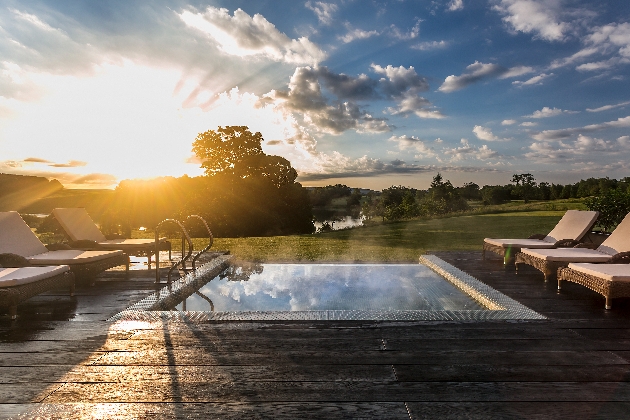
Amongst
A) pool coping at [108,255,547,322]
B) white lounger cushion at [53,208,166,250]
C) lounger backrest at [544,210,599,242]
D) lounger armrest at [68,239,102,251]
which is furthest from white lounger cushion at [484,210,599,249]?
lounger armrest at [68,239,102,251]

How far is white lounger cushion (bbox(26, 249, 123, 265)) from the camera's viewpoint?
5.51 m

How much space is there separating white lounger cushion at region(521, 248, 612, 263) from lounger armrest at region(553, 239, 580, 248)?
11.0 inches

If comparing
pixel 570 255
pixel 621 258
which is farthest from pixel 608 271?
pixel 570 255

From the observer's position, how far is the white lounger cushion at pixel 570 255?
5.59m

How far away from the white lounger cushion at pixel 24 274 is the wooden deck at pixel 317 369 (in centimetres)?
36

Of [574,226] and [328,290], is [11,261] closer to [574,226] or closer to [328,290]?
[328,290]

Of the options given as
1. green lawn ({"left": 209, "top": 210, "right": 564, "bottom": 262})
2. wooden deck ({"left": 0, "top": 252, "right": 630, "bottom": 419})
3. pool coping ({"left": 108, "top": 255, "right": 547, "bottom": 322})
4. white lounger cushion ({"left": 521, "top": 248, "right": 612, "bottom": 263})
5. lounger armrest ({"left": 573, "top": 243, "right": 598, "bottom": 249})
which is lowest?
green lawn ({"left": 209, "top": 210, "right": 564, "bottom": 262})

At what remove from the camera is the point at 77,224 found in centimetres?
706

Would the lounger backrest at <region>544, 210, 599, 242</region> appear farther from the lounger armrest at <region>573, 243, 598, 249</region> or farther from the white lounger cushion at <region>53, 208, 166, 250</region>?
the white lounger cushion at <region>53, 208, 166, 250</region>

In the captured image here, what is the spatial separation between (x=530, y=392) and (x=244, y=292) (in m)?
3.98

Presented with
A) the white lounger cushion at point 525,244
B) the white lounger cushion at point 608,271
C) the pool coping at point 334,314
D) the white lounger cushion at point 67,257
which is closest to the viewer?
the pool coping at point 334,314

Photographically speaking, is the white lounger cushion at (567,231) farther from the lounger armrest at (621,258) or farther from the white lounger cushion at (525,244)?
the lounger armrest at (621,258)

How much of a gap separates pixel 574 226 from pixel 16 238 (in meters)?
8.44

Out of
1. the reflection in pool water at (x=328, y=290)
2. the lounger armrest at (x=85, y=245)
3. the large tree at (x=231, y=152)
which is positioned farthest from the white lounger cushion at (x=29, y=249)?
the large tree at (x=231, y=152)
